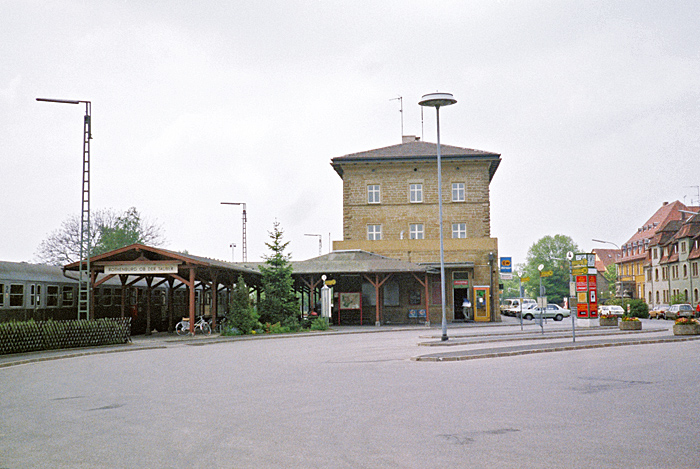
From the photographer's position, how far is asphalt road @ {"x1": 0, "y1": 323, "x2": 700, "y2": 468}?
273 inches

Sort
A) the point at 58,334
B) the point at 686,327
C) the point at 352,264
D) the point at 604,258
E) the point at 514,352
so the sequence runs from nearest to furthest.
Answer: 1. the point at 514,352
2. the point at 58,334
3. the point at 686,327
4. the point at 352,264
5. the point at 604,258

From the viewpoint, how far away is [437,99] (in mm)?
25641

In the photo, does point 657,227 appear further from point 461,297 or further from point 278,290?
point 278,290

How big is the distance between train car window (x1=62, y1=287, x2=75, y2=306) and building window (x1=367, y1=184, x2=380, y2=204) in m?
24.6

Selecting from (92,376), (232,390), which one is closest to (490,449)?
(232,390)

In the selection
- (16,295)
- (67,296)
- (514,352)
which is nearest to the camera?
(514,352)

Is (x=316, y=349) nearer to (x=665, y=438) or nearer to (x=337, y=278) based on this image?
(x=665, y=438)

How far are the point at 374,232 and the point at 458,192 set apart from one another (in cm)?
675

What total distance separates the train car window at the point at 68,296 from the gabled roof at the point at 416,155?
79.9 ft

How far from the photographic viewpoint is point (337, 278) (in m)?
45.5

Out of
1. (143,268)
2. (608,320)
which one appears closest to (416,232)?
(608,320)

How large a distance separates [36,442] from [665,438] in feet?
22.8

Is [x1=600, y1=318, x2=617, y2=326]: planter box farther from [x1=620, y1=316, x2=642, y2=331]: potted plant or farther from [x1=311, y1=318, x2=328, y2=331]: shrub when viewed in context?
[x1=311, y1=318, x2=328, y2=331]: shrub

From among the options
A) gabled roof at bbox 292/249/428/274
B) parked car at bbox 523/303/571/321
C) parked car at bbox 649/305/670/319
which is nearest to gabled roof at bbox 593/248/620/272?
parked car at bbox 649/305/670/319
